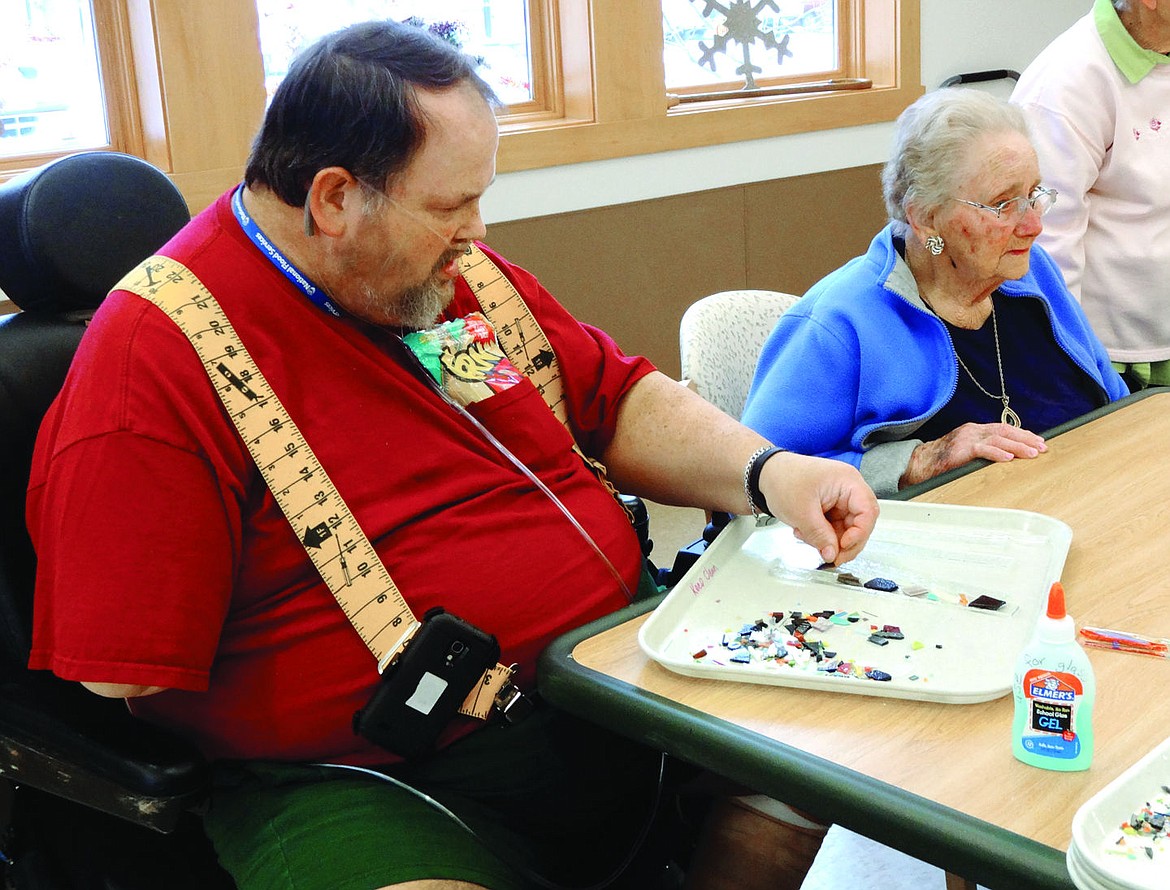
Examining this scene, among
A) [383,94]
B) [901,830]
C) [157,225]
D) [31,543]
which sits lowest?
[901,830]

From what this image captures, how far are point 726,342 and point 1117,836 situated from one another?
140cm

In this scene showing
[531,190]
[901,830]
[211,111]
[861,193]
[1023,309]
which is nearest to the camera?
[901,830]

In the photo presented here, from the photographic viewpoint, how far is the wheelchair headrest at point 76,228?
1371 mm

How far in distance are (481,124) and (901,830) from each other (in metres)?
0.86

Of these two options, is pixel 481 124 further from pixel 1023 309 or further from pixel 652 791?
pixel 1023 309

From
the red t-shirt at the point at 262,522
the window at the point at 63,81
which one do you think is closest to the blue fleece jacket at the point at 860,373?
the red t-shirt at the point at 262,522

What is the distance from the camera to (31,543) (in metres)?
1.33

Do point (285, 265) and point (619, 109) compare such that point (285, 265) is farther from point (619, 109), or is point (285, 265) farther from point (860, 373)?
point (619, 109)

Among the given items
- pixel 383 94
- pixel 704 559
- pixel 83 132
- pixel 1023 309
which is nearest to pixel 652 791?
pixel 704 559

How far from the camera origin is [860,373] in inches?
76.0

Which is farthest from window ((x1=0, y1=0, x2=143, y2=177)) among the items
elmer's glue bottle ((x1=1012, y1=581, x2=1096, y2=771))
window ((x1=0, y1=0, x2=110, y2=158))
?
elmer's glue bottle ((x1=1012, y1=581, x2=1096, y2=771))

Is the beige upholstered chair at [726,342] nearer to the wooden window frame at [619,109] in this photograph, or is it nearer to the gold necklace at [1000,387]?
the gold necklace at [1000,387]

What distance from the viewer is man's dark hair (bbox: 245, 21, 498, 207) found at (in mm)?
1306

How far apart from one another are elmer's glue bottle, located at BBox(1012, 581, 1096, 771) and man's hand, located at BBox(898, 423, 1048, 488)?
32.9 inches
